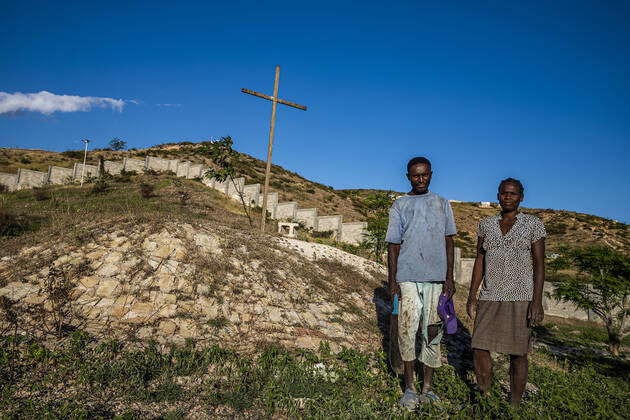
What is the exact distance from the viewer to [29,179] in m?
30.5

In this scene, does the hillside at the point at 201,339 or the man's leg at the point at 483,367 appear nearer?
the hillside at the point at 201,339

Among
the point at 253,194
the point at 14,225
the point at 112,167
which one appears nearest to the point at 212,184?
the point at 253,194

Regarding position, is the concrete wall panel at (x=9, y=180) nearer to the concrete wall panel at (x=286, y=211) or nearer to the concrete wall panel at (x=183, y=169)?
the concrete wall panel at (x=183, y=169)

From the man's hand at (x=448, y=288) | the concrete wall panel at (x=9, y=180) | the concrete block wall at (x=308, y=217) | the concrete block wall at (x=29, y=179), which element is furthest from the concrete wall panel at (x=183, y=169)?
the man's hand at (x=448, y=288)

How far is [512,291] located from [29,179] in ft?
125

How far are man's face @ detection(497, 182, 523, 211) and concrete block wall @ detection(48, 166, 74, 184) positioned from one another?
122ft

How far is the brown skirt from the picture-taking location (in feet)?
11.1

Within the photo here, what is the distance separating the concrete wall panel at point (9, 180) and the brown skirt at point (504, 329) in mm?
37808

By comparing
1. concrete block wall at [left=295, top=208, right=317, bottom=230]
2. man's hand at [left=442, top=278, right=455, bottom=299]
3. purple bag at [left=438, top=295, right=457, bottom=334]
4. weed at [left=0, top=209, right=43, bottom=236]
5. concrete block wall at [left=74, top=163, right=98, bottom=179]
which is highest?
concrete block wall at [left=74, top=163, right=98, bottom=179]

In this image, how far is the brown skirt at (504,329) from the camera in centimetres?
338

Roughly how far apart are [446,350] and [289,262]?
3.96m

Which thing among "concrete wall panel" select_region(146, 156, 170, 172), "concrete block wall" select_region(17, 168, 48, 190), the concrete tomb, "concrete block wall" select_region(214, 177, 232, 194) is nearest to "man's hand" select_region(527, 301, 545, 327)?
the concrete tomb

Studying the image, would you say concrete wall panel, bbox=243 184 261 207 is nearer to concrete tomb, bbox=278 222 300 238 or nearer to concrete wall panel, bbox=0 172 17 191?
concrete tomb, bbox=278 222 300 238

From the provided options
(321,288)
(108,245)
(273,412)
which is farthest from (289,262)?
(273,412)
